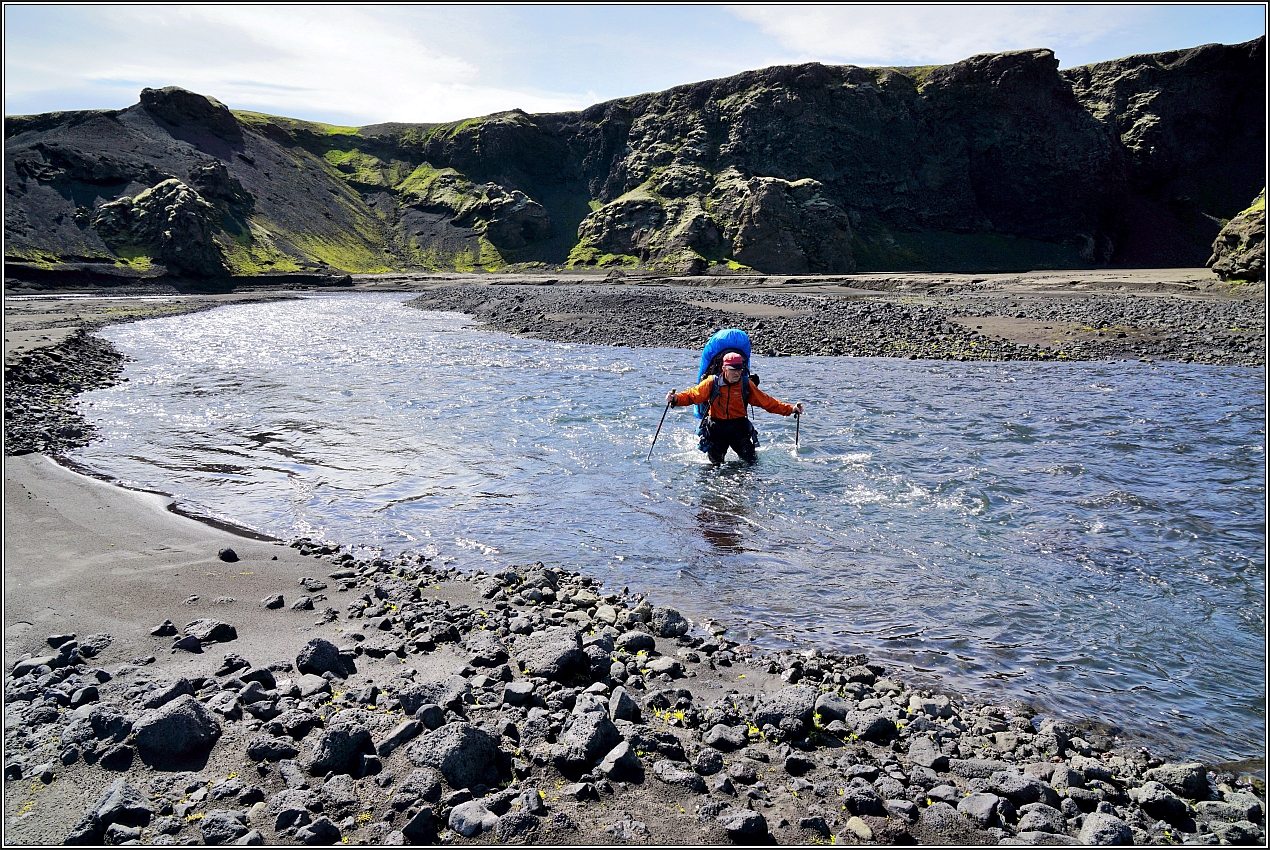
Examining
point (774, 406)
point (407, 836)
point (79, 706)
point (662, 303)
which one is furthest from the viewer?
point (662, 303)

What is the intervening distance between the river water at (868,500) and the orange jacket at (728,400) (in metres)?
1.23

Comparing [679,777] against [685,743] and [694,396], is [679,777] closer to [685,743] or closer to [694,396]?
[685,743]

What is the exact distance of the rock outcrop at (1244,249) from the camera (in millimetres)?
43906

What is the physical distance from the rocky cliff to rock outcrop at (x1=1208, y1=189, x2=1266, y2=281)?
1794 inches

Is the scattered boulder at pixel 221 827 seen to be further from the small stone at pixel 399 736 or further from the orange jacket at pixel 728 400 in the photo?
the orange jacket at pixel 728 400

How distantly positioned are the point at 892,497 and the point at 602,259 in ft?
319

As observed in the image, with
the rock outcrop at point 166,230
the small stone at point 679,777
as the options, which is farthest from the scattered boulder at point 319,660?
the rock outcrop at point 166,230

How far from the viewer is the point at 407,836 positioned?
429cm

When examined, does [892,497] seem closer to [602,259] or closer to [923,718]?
[923,718]

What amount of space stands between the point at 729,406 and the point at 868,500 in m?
3.28

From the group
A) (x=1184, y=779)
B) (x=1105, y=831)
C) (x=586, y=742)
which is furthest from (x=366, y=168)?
(x=1105, y=831)

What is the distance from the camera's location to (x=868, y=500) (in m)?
12.4

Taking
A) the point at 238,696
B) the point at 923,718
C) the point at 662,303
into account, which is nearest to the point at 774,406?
the point at 923,718

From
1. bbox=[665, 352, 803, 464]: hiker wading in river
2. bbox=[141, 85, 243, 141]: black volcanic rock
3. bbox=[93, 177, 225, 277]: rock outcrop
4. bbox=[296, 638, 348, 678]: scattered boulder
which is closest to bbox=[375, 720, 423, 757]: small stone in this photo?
bbox=[296, 638, 348, 678]: scattered boulder
